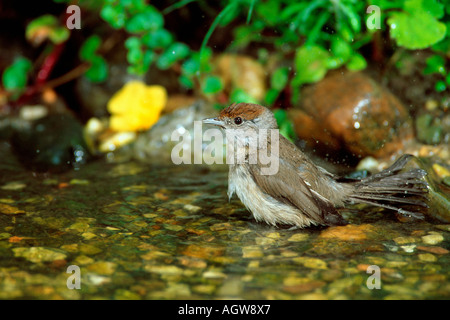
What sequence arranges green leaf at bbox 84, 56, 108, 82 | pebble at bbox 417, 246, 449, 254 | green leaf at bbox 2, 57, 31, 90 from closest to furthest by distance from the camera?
1. pebble at bbox 417, 246, 449, 254
2. green leaf at bbox 2, 57, 31, 90
3. green leaf at bbox 84, 56, 108, 82

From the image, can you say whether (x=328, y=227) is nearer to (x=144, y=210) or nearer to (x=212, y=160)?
(x=144, y=210)

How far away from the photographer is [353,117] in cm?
526

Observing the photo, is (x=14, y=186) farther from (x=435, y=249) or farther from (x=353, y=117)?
(x=435, y=249)

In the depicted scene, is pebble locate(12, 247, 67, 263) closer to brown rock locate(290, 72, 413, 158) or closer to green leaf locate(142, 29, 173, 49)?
brown rock locate(290, 72, 413, 158)

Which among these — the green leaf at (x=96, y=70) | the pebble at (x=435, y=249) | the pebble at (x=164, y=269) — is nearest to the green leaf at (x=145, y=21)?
the green leaf at (x=96, y=70)

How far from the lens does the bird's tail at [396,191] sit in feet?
13.5

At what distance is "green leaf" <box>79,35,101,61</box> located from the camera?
264 inches

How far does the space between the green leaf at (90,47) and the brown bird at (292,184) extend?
3031 mm

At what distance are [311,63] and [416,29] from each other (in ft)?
3.44

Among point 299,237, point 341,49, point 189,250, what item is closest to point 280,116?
point 341,49

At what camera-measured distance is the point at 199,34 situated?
7090mm

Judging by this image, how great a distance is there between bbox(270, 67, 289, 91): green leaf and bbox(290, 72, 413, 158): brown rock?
0.34 m

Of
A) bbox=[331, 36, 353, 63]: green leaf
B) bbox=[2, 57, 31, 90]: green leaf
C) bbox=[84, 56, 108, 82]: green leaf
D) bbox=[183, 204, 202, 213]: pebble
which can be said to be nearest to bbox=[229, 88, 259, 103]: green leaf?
bbox=[331, 36, 353, 63]: green leaf

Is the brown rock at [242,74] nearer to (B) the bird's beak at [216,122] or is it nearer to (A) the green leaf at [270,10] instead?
(A) the green leaf at [270,10]
